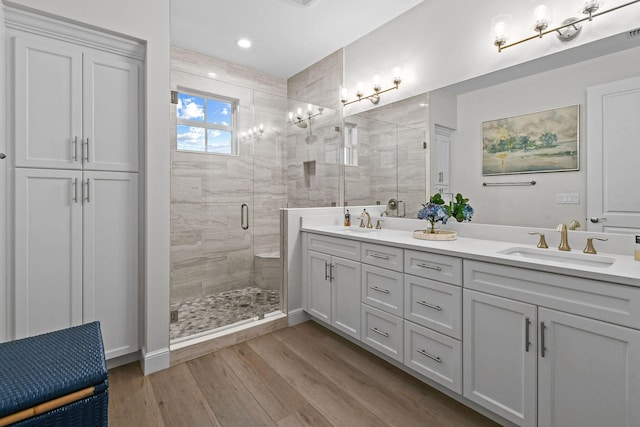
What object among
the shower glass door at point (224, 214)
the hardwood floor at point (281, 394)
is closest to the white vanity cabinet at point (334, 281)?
the hardwood floor at point (281, 394)

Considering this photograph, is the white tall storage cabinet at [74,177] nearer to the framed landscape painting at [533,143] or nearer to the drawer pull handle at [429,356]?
the drawer pull handle at [429,356]

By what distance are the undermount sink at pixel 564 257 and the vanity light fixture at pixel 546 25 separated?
4.12ft

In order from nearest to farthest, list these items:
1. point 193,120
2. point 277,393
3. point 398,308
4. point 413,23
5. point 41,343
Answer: point 41,343 → point 277,393 → point 398,308 → point 413,23 → point 193,120

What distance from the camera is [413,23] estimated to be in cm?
273

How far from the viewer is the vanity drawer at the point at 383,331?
195 cm

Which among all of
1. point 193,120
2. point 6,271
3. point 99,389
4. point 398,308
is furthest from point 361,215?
point 6,271

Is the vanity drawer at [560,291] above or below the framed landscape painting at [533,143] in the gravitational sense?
below

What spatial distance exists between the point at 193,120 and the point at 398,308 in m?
2.70

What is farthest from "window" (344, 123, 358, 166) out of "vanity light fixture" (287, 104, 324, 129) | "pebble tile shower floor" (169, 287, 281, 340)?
"pebble tile shower floor" (169, 287, 281, 340)

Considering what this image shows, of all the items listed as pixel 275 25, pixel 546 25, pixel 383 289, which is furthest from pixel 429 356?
pixel 275 25

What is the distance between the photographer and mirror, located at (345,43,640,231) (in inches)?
67.9

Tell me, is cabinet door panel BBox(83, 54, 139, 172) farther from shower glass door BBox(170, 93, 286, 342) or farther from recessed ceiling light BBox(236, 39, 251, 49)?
recessed ceiling light BBox(236, 39, 251, 49)

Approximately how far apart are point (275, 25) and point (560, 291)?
3054 millimetres

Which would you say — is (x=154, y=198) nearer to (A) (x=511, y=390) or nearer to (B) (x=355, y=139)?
(B) (x=355, y=139)
